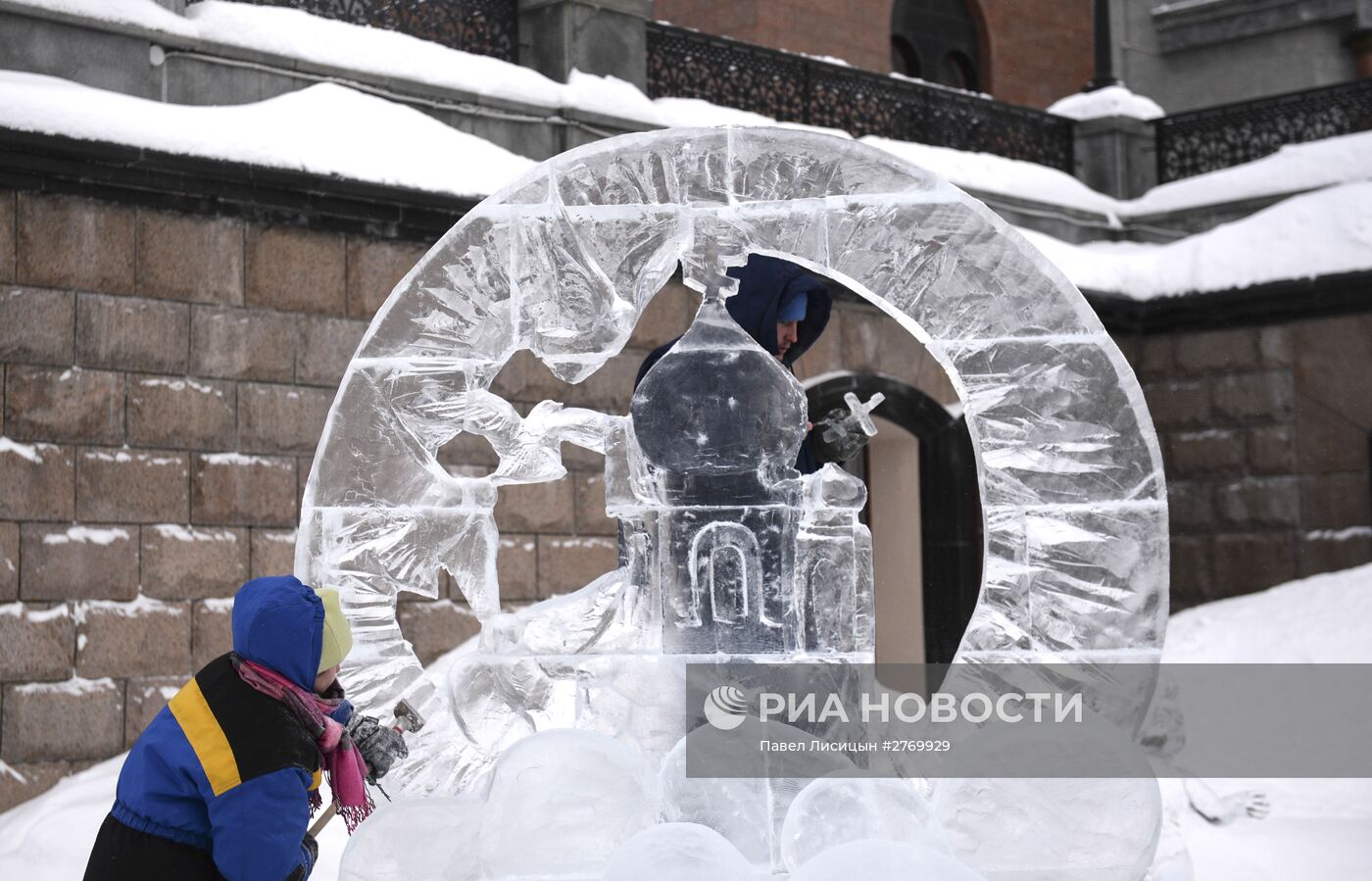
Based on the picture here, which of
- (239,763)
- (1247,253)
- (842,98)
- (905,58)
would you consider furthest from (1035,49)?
(239,763)

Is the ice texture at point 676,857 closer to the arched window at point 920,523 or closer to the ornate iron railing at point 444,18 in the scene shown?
the ornate iron railing at point 444,18

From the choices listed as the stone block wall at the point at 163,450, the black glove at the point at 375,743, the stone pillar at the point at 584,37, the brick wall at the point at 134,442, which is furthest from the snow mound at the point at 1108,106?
the black glove at the point at 375,743

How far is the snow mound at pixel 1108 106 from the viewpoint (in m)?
11.6

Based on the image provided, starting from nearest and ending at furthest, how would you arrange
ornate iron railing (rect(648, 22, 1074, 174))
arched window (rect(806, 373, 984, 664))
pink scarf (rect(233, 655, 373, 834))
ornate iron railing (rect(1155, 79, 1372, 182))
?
pink scarf (rect(233, 655, 373, 834)), ornate iron railing (rect(648, 22, 1074, 174)), arched window (rect(806, 373, 984, 664)), ornate iron railing (rect(1155, 79, 1372, 182))

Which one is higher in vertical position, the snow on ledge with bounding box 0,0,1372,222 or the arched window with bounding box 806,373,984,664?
the snow on ledge with bounding box 0,0,1372,222

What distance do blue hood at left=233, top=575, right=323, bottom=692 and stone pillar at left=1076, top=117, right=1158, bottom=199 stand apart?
933 cm

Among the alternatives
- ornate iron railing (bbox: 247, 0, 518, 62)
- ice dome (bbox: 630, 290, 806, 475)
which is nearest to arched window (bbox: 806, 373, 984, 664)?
ornate iron railing (bbox: 247, 0, 518, 62)

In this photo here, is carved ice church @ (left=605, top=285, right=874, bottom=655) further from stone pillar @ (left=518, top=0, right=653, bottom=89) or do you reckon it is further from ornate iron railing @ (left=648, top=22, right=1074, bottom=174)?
ornate iron railing @ (left=648, top=22, right=1074, bottom=174)

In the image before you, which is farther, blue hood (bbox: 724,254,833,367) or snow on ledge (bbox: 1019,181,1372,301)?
snow on ledge (bbox: 1019,181,1372,301)

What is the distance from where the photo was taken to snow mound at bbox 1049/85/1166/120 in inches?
456

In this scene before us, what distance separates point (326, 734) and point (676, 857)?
0.80m

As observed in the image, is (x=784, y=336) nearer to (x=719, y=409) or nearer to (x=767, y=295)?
(x=767, y=295)

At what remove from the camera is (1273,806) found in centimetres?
739

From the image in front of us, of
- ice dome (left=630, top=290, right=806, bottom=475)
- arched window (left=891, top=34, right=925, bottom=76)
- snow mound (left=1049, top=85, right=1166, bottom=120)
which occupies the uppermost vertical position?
arched window (left=891, top=34, right=925, bottom=76)
